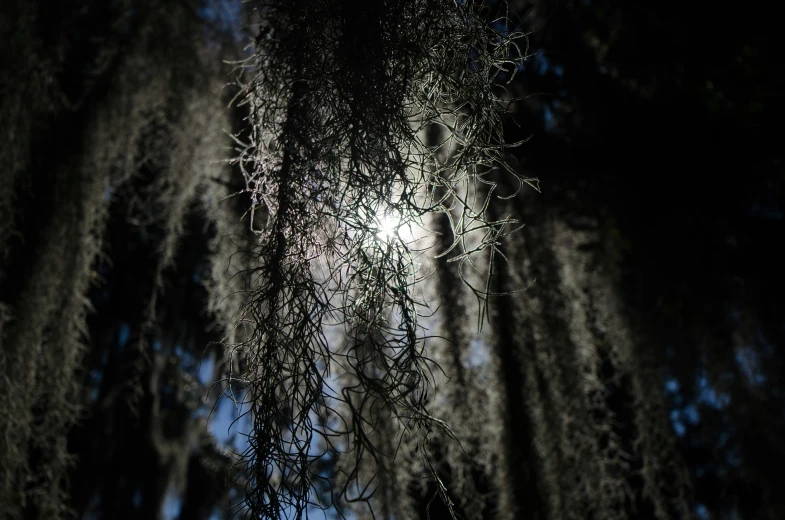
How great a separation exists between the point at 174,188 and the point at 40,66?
44cm

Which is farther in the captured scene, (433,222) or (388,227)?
(433,222)

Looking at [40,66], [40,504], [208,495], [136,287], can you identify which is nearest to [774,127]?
[40,66]

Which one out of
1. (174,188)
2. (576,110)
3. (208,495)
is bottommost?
(208,495)

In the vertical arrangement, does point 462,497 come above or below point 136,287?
below

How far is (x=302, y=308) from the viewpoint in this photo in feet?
1.91

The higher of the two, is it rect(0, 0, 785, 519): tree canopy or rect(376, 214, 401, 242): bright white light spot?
rect(0, 0, 785, 519): tree canopy

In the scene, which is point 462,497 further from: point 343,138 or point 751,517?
point 751,517

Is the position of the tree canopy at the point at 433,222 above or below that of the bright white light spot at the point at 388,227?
above

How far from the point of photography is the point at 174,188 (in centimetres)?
169

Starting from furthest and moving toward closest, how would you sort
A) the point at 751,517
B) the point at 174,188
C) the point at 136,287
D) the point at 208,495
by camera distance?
the point at 208,495 < the point at 136,287 < the point at 751,517 < the point at 174,188

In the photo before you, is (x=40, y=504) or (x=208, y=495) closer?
(x=40, y=504)

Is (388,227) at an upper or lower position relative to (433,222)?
lower

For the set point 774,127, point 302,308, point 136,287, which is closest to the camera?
point 302,308

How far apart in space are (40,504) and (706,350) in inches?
79.6
